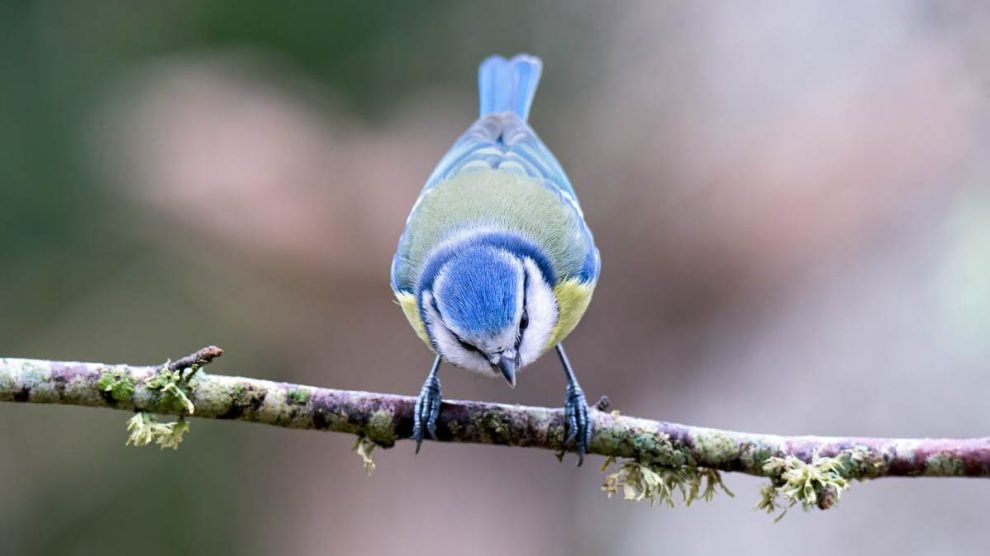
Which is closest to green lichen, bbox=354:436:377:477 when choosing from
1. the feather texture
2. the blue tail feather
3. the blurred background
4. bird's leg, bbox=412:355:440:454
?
bird's leg, bbox=412:355:440:454

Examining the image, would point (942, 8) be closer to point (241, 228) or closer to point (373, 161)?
point (373, 161)

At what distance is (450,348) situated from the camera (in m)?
2.76

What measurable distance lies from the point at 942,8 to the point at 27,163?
4.74m

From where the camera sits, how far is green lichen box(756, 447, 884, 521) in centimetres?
231

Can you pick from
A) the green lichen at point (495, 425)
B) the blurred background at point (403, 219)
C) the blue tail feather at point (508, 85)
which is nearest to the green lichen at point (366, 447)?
the green lichen at point (495, 425)

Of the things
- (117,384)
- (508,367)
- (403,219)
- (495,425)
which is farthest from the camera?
(403,219)

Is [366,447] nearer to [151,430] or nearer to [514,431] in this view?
[514,431]

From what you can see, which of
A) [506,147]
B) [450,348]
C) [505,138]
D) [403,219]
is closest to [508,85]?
[505,138]

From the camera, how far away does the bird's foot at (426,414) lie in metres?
2.52

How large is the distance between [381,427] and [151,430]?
525 millimetres

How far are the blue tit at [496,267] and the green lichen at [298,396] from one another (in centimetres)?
28

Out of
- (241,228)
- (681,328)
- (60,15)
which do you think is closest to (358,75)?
(241,228)

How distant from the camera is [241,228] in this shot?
222 inches

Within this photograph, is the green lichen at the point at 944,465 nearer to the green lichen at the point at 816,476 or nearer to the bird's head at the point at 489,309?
the green lichen at the point at 816,476
